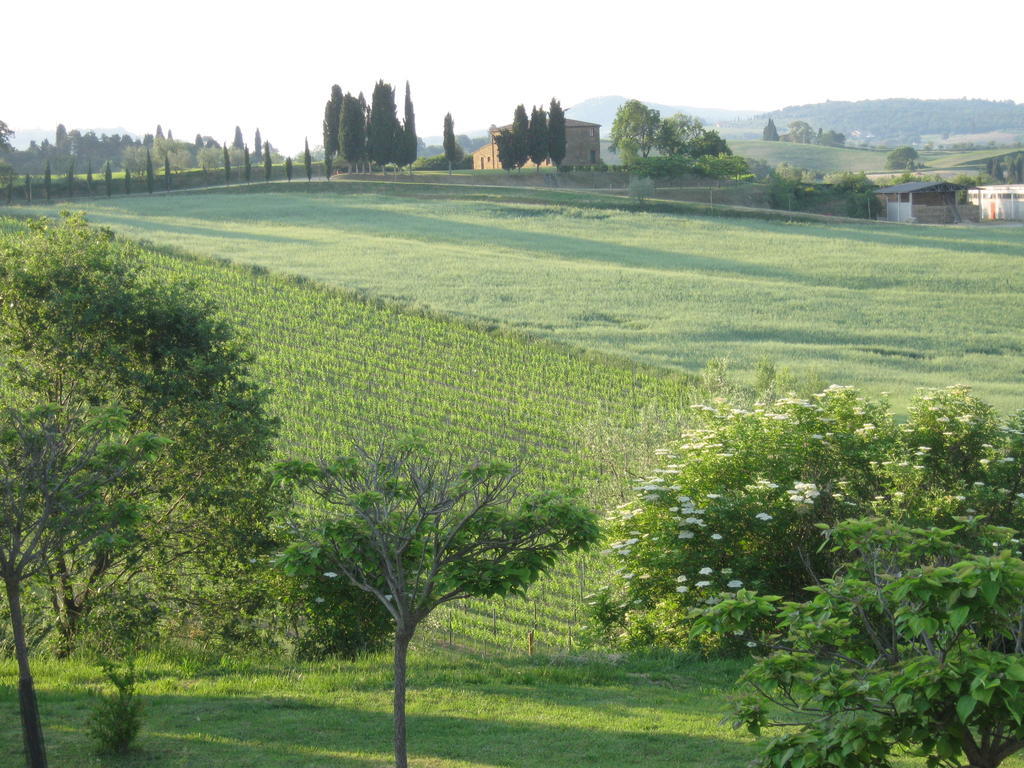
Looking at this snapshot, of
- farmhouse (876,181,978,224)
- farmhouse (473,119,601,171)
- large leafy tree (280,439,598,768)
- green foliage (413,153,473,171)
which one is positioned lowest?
large leafy tree (280,439,598,768)

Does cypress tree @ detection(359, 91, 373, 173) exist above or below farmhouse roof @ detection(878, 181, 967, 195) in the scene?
above

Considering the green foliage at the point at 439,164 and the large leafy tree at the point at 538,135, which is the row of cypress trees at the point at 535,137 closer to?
the large leafy tree at the point at 538,135

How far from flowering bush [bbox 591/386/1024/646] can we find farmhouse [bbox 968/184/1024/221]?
76230mm

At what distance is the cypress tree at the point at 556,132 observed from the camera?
3871 inches

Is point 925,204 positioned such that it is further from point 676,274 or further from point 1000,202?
point 676,274

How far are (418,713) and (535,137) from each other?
90.9 meters

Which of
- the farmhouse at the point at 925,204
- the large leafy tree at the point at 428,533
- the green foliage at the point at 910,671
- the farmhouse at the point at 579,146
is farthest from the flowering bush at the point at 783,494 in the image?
the farmhouse at the point at 579,146

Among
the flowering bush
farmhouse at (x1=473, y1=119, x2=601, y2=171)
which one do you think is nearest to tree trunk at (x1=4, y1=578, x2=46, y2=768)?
the flowering bush

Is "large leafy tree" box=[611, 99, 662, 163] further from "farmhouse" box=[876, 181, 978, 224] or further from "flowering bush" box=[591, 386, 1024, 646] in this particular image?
"flowering bush" box=[591, 386, 1024, 646]

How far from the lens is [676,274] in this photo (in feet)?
179

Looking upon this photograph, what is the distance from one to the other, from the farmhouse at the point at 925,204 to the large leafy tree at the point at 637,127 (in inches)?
1241

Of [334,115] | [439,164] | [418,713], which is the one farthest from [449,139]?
[418,713]

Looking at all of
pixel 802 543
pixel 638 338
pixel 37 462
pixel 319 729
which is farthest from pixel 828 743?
pixel 638 338

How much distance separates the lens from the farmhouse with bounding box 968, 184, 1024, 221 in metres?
86.5
